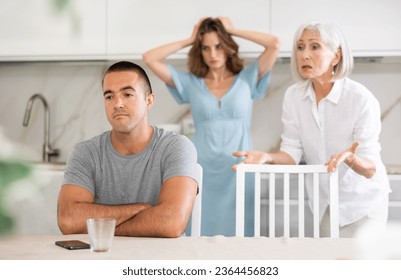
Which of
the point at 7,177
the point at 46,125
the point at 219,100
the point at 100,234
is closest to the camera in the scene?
the point at 100,234

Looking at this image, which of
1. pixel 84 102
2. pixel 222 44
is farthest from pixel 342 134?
pixel 84 102

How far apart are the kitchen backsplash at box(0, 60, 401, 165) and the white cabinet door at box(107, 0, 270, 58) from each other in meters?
0.12

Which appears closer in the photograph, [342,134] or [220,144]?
[342,134]

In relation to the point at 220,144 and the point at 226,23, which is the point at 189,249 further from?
the point at 226,23

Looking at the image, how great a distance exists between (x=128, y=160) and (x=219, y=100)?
502 millimetres

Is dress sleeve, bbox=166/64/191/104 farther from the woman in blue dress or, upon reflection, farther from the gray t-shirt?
the gray t-shirt

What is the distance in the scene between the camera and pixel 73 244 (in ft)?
2.25

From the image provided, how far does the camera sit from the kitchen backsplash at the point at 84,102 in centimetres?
172

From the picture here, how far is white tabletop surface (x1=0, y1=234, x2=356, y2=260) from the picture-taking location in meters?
0.66

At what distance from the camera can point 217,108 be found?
1430 mm

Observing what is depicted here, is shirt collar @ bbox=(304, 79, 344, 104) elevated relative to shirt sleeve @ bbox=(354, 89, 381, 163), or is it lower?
elevated

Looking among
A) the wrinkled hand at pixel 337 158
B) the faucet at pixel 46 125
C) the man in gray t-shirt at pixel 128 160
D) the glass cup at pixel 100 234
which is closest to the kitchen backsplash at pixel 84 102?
the faucet at pixel 46 125

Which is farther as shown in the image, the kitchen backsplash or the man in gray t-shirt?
the kitchen backsplash

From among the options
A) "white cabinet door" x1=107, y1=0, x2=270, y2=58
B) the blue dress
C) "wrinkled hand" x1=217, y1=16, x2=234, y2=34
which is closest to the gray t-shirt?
the blue dress
